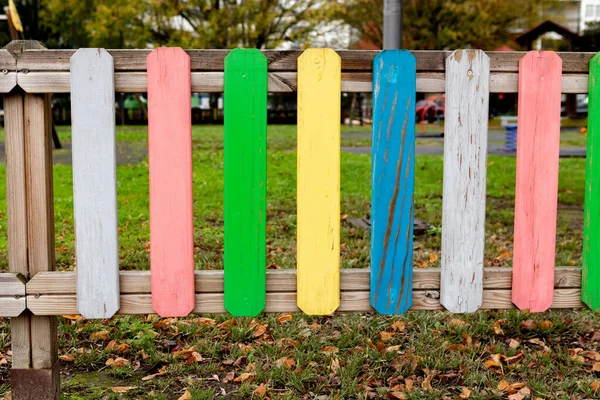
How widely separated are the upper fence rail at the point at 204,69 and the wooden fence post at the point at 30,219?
5 centimetres

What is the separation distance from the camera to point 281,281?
8.53ft

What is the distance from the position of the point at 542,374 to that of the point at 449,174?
112cm

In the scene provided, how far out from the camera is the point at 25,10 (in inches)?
1332

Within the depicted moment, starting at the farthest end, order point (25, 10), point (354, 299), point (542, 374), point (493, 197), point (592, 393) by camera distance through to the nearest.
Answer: point (25, 10) → point (493, 197) → point (542, 374) → point (592, 393) → point (354, 299)

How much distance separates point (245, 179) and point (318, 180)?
0.87 feet

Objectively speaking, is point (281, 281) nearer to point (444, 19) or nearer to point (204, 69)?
point (204, 69)

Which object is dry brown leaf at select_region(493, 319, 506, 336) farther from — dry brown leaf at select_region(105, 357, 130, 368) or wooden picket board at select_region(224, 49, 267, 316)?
dry brown leaf at select_region(105, 357, 130, 368)

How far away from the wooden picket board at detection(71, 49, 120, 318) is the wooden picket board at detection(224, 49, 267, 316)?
0.41 meters

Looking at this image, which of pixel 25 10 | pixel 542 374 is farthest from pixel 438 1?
pixel 542 374

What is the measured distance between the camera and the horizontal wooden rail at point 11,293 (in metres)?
2.53

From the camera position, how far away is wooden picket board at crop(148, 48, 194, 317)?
95.3 inches

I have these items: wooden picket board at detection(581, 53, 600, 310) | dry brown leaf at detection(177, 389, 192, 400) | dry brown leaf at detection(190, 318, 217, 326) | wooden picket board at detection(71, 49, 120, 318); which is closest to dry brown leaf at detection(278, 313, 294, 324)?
dry brown leaf at detection(190, 318, 217, 326)

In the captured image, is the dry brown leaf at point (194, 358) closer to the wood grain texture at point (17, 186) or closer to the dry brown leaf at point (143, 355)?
the dry brown leaf at point (143, 355)

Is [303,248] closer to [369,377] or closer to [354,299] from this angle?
[354,299]
